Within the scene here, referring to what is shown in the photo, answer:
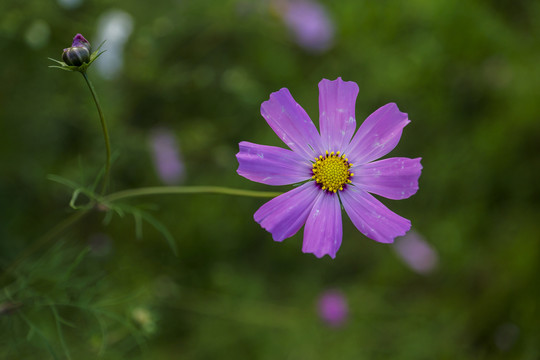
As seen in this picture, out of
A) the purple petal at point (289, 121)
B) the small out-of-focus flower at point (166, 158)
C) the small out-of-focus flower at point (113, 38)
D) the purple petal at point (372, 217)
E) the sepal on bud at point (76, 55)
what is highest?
the small out-of-focus flower at point (113, 38)

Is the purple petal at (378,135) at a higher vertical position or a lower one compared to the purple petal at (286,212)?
higher

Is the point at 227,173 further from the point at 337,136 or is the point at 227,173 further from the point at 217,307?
the point at 337,136

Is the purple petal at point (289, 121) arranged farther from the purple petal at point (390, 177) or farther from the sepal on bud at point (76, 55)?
the sepal on bud at point (76, 55)

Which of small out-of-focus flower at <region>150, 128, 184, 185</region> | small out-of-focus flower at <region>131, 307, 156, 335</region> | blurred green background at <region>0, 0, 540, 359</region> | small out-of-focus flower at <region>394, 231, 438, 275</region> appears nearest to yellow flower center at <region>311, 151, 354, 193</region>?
small out-of-focus flower at <region>131, 307, 156, 335</region>

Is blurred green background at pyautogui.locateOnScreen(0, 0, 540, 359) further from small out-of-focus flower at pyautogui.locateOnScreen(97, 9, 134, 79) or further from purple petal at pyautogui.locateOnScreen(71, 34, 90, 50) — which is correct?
purple petal at pyautogui.locateOnScreen(71, 34, 90, 50)

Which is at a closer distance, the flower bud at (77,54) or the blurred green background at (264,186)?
the flower bud at (77,54)

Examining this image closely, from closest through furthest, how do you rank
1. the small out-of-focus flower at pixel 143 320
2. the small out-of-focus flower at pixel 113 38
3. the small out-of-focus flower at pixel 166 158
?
1. the small out-of-focus flower at pixel 143 320
2. the small out-of-focus flower at pixel 113 38
3. the small out-of-focus flower at pixel 166 158

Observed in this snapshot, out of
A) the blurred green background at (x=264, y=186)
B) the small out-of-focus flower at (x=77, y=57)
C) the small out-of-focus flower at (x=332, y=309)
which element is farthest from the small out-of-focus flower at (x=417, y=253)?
the small out-of-focus flower at (x=77, y=57)
